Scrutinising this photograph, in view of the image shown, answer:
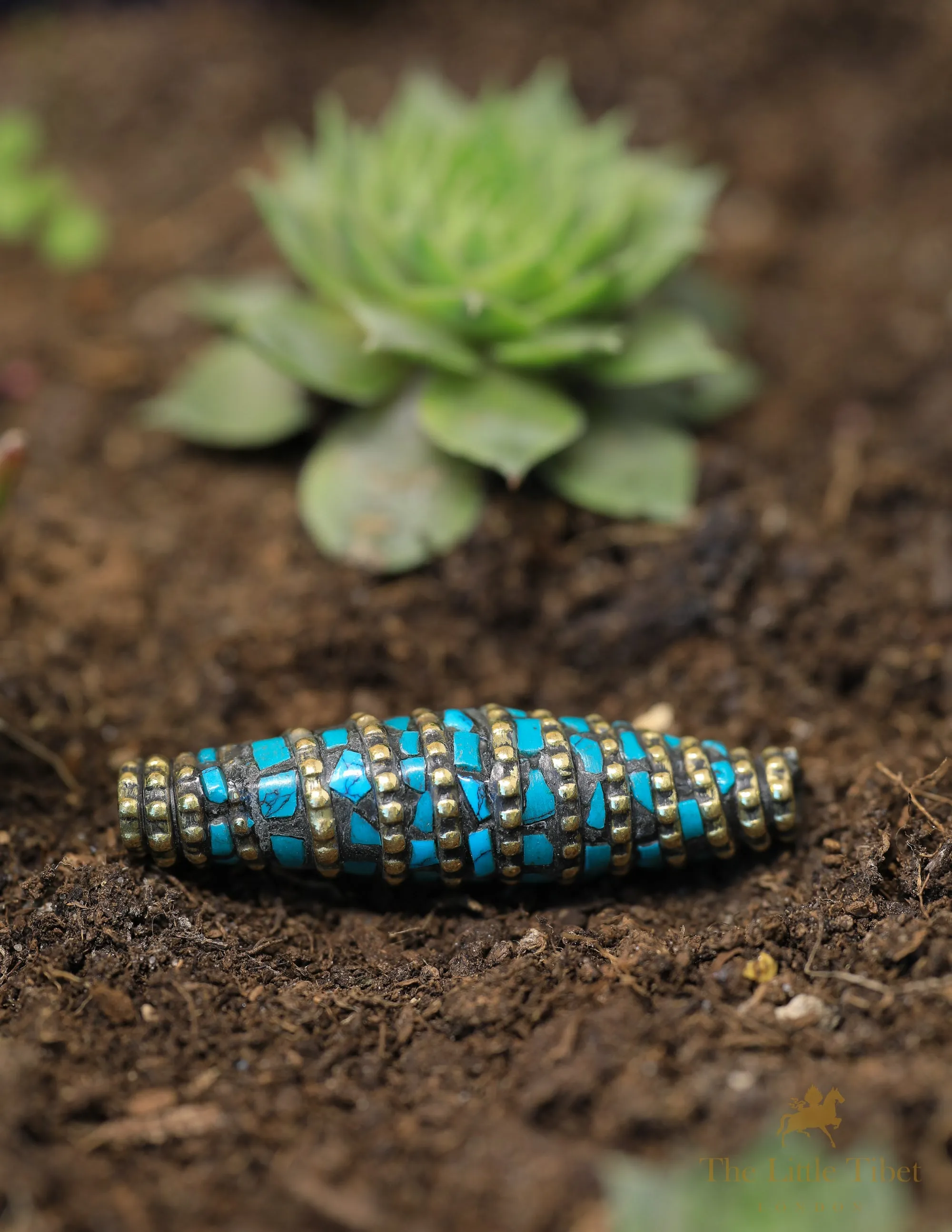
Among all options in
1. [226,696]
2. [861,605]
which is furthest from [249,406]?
[861,605]

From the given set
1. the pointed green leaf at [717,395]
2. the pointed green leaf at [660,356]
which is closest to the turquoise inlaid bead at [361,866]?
the pointed green leaf at [660,356]

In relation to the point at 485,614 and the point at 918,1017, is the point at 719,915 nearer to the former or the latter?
the point at 918,1017

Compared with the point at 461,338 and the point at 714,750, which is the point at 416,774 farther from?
the point at 461,338

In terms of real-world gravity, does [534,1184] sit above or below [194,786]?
below

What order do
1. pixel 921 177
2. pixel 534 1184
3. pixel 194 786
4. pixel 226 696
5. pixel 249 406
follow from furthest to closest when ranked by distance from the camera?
1. pixel 921 177
2. pixel 249 406
3. pixel 226 696
4. pixel 194 786
5. pixel 534 1184

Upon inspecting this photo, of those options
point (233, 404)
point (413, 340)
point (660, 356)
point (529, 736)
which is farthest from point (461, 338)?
point (529, 736)

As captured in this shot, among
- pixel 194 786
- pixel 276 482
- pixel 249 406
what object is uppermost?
pixel 249 406

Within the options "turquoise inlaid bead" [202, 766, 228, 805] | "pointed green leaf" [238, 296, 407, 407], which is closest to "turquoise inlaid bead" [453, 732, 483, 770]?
"turquoise inlaid bead" [202, 766, 228, 805]
